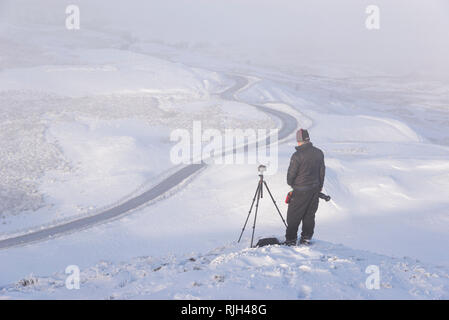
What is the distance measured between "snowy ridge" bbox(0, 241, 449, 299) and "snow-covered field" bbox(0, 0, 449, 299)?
0.16 feet

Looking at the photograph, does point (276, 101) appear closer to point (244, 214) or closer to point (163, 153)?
point (163, 153)

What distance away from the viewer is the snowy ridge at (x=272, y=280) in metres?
7.53

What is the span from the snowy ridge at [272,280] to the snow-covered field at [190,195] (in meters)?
0.05

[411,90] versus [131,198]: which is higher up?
[411,90]

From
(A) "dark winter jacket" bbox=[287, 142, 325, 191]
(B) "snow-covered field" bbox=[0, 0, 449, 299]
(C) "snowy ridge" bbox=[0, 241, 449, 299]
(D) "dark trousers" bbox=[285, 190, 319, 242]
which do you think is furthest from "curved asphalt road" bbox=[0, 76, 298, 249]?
(A) "dark winter jacket" bbox=[287, 142, 325, 191]

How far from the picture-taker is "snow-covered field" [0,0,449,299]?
8.81m

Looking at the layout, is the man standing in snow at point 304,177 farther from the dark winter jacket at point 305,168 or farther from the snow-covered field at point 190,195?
the snow-covered field at point 190,195

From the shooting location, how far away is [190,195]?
103 feet

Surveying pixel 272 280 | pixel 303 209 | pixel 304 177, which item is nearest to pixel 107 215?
pixel 303 209

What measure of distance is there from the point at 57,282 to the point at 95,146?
40.1 metres

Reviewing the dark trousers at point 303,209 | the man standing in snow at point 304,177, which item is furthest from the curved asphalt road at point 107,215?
the man standing in snow at point 304,177

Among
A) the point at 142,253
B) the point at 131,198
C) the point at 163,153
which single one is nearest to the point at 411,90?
the point at 163,153

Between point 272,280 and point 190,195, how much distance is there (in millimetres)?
23590

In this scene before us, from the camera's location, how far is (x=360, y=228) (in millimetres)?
18891
